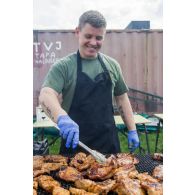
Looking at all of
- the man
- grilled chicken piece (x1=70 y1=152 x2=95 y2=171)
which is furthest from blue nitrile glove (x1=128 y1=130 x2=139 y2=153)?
grilled chicken piece (x1=70 y1=152 x2=95 y2=171)

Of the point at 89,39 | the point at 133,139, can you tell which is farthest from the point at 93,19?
the point at 133,139

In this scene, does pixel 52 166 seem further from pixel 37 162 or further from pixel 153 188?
pixel 153 188

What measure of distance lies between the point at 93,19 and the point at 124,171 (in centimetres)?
74

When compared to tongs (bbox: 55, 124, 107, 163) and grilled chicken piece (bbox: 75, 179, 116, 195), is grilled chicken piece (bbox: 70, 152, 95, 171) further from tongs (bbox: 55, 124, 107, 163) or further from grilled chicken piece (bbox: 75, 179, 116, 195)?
grilled chicken piece (bbox: 75, 179, 116, 195)

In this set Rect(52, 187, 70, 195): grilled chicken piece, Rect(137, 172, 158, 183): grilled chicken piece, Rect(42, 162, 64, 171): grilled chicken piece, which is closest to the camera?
Rect(52, 187, 70, 195): grilled chicken piece

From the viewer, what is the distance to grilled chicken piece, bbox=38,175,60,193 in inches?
54.9

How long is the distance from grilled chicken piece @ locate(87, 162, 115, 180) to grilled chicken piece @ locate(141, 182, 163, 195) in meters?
0.17

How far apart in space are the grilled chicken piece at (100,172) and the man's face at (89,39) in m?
0.55

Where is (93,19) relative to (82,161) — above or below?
above

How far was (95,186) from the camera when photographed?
4.53 feet
